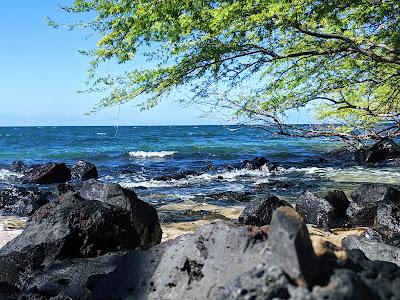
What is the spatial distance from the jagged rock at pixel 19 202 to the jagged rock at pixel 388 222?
825cm

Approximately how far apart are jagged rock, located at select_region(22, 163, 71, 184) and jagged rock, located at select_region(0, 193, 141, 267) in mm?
14736

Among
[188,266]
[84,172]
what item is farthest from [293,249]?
[84,172]

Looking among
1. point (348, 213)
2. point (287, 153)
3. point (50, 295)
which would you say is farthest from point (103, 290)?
point (287, 153)

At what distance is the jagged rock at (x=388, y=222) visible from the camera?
8.45 meters

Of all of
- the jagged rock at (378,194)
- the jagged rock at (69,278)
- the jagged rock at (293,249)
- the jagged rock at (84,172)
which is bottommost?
the jagged rock at (84,172)

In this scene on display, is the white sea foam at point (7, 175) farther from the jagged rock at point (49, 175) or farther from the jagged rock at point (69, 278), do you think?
the jagged rock at point (69, 278)

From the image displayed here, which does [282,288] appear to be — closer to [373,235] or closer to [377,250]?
[377,250]

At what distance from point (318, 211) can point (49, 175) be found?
43.7 ft

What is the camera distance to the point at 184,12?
570 centimetres

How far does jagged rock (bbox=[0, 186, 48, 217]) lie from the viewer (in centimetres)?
1215

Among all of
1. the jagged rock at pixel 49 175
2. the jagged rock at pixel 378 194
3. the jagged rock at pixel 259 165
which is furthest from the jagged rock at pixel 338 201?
the jagged rock at pixel 49 175

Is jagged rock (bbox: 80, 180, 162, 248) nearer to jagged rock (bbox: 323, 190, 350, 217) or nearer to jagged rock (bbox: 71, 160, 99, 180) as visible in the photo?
jagged rock (bbox: 323, 190, 350, 217)

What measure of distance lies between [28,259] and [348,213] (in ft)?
24.5

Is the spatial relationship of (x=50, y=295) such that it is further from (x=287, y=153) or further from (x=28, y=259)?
(x=287, y=153)
